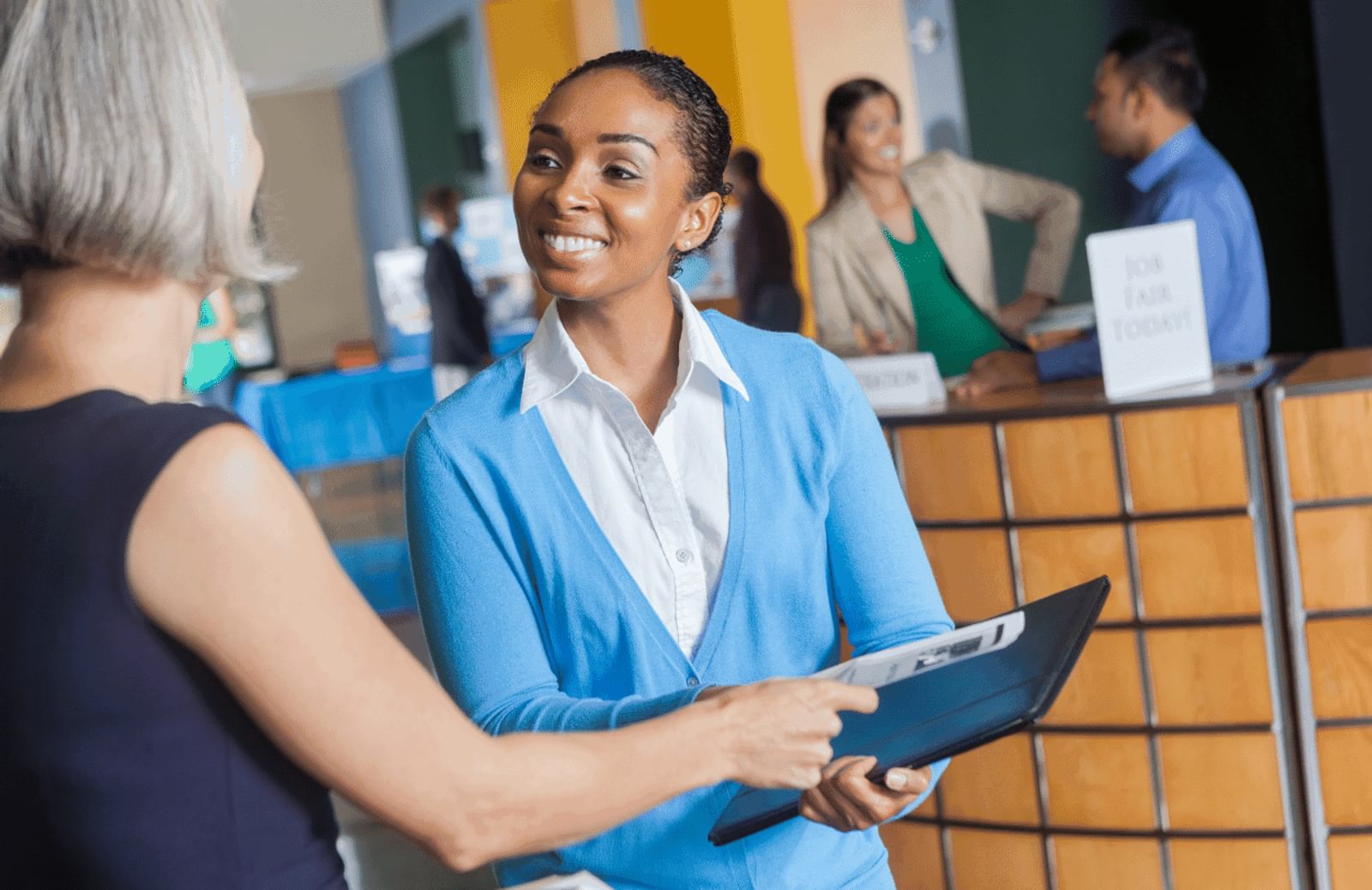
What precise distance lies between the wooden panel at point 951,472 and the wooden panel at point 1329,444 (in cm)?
53

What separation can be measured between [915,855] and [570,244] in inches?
81.1

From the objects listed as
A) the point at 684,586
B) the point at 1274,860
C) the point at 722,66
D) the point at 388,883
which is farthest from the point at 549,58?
the point at 684,586

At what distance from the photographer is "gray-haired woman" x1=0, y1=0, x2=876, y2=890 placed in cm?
76

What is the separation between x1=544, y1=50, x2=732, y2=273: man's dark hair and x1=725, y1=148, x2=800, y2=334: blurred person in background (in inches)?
157

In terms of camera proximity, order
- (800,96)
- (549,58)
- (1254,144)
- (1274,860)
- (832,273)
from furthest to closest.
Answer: (549,58)
(800,96)
(1254,144)
(832,273)
(1274,860)

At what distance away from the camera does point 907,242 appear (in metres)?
3.68

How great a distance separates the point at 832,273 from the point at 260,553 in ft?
10.2

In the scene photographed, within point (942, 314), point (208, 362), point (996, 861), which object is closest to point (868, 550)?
point (996, 861)

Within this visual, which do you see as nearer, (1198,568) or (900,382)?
(1198,568)

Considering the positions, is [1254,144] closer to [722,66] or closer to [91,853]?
[722,66]

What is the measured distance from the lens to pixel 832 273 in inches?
148

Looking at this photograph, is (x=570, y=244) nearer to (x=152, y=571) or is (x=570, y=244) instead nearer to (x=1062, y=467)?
(x=152, y=571)

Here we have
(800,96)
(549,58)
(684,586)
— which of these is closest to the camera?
(684,586)

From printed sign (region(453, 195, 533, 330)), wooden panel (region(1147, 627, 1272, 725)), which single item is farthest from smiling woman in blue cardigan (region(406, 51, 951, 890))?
printed sign (region(453, 195, 533, 330))
